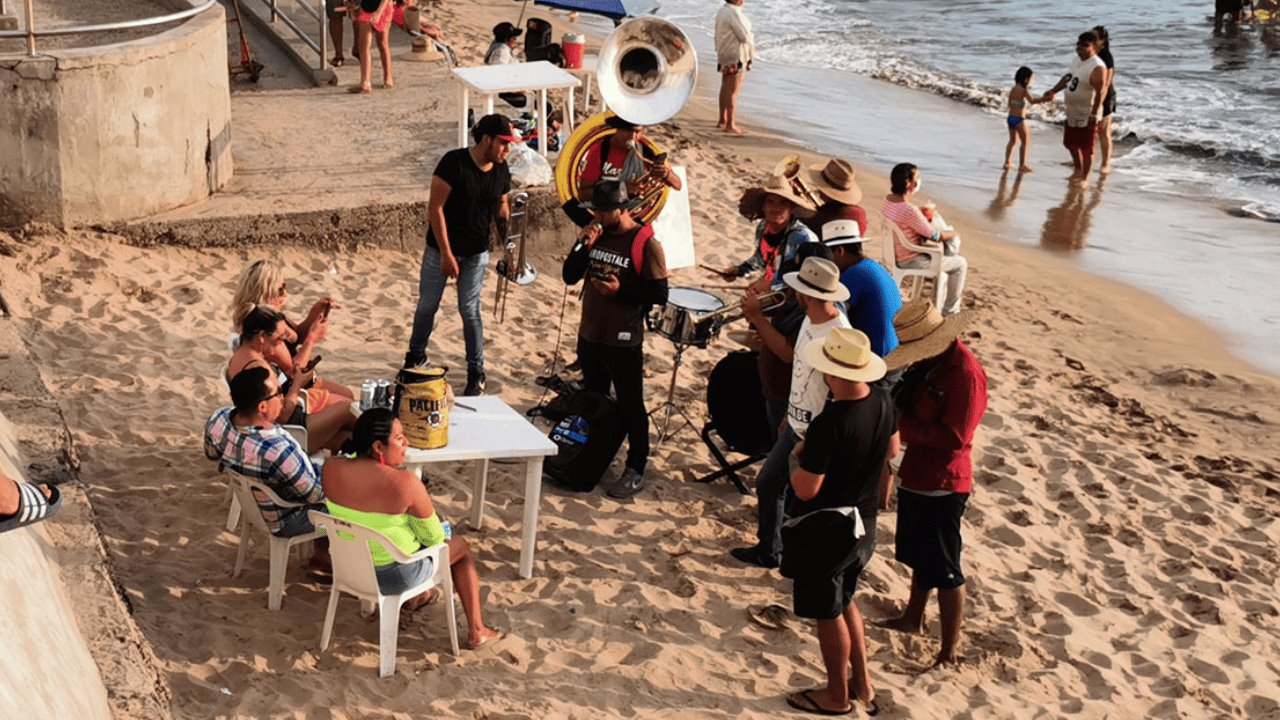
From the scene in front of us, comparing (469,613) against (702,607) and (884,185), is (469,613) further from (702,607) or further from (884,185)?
(884,185)

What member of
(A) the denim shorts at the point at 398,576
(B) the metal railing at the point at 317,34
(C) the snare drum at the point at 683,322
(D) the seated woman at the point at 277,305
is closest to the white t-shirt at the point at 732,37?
(B) the metal railing at the point at 317,34

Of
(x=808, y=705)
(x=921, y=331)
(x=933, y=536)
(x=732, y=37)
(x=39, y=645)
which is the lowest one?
(x=808, y=705)

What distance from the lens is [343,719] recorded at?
5.25 meters

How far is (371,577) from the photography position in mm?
5461

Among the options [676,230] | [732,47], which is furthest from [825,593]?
[732,47]

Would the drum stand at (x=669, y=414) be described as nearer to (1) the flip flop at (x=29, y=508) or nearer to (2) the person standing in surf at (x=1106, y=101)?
(1) the flip flop at (x=29, y=508)

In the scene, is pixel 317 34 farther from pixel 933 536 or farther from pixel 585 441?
pixel 933 536

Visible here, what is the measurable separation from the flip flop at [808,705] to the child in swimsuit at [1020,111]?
32.8 feet

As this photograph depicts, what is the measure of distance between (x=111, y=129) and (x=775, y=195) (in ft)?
15.2

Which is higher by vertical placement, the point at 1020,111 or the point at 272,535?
the point at 1020,111

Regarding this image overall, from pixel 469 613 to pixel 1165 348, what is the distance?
7222 millimetres

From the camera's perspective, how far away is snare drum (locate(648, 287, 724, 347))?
7.14 meters

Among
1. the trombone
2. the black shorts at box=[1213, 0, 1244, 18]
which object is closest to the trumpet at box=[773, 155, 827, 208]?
the trombone

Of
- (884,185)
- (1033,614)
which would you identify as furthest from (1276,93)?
(1033,614)
